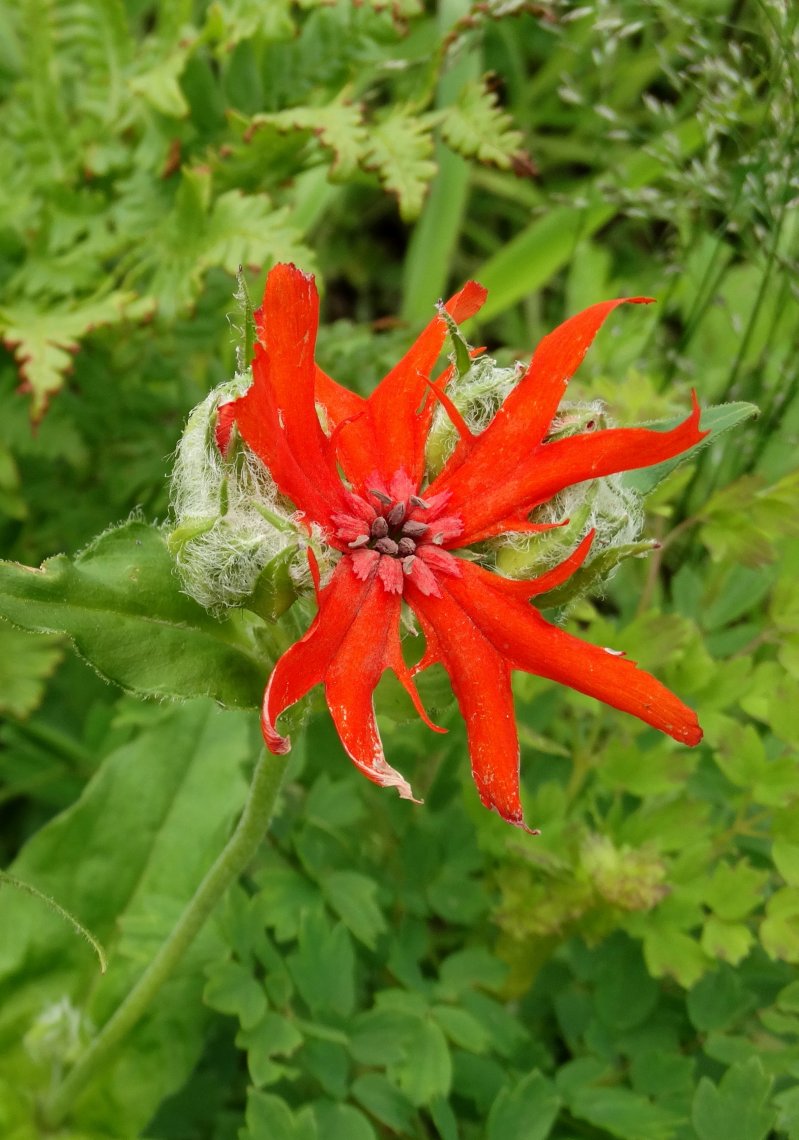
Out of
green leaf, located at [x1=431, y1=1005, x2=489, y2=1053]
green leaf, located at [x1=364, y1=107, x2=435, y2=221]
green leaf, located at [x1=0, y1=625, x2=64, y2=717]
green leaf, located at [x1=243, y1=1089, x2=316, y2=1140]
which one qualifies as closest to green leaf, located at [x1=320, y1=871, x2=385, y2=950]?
green leaf, located at [x1=431, y1=1005, x2=489, y2=1053]

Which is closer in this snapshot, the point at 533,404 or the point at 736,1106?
the point at 533,404

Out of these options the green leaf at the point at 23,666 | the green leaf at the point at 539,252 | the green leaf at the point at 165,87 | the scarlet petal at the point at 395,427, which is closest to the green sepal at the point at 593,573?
the scarlet petal at the point at 395,427

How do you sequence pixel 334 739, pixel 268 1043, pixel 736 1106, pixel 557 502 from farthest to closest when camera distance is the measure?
pixel 334 739 → pixel 268 1043 → pixel 736 1106 → pixel 557 502

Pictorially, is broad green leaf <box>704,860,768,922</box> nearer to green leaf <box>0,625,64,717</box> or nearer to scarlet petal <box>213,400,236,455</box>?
scarlet petal <box>213,400,236,455</box>

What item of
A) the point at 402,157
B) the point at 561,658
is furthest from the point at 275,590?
the point at 402,157

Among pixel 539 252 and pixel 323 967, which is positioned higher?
pixel 539 252

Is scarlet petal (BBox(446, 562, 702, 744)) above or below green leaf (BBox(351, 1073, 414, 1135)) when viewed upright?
above

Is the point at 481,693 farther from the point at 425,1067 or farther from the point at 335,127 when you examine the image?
the point at 335,127

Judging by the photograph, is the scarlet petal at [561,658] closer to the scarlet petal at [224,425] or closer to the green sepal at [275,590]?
the green sepal at [275,590]
